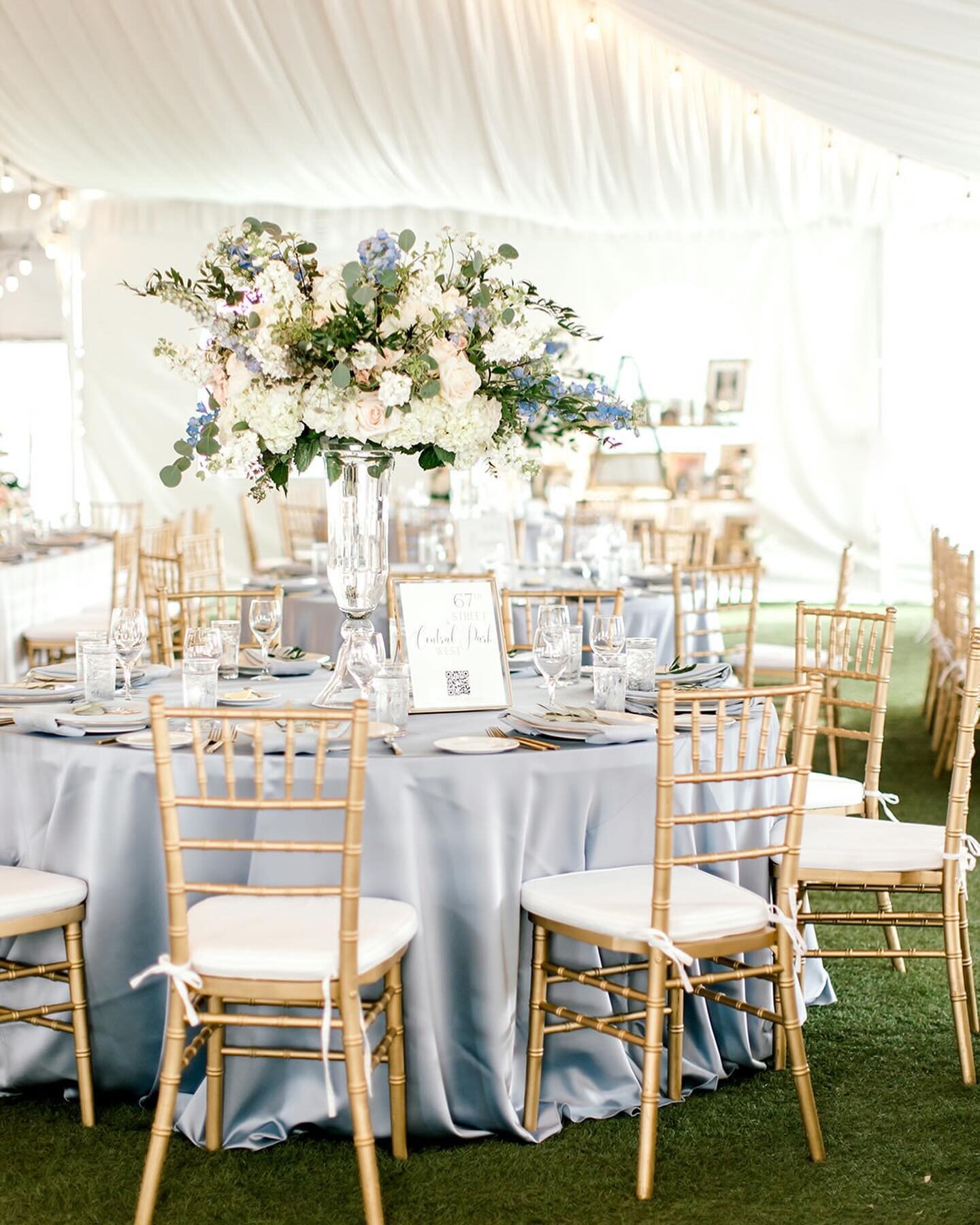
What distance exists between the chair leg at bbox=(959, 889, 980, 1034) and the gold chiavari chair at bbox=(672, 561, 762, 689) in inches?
87.0

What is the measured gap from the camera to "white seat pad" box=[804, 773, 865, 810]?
3.70 m

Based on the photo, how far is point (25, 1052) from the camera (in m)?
3.19

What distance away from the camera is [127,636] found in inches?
137

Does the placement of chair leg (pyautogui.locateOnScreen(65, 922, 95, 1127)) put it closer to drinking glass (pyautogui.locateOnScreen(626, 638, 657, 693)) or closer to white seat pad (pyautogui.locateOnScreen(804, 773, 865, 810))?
drinking glass (pyautogui.locateOnScreen(626, 638, 657, 693))

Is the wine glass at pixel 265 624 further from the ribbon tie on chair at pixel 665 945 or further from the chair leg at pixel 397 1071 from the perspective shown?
the ribbon tie on chair at pixel 665 945

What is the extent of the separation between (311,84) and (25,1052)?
692 centimetres

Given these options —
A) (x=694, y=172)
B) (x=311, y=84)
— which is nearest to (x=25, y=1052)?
(x=311, y=84)

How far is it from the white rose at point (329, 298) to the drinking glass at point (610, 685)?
1007mm

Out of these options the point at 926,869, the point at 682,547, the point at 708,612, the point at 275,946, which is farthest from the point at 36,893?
the point at 682,547

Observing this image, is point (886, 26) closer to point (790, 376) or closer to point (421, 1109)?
point (421, 1109)

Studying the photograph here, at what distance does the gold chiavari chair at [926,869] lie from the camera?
3.23 metres

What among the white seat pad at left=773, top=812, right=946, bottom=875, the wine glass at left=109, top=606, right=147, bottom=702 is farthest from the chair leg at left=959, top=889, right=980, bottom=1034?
the wine glass at left=109, top=606, right=147, bottom=702

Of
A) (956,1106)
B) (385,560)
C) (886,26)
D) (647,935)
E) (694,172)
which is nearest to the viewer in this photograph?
(647,935)

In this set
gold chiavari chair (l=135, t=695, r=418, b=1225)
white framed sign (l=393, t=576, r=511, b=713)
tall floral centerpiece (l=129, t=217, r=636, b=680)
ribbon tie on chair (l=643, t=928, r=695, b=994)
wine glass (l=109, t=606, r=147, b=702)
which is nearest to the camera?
A: gold chiavari chair (l=135, t=695, r=418, b=1225)
